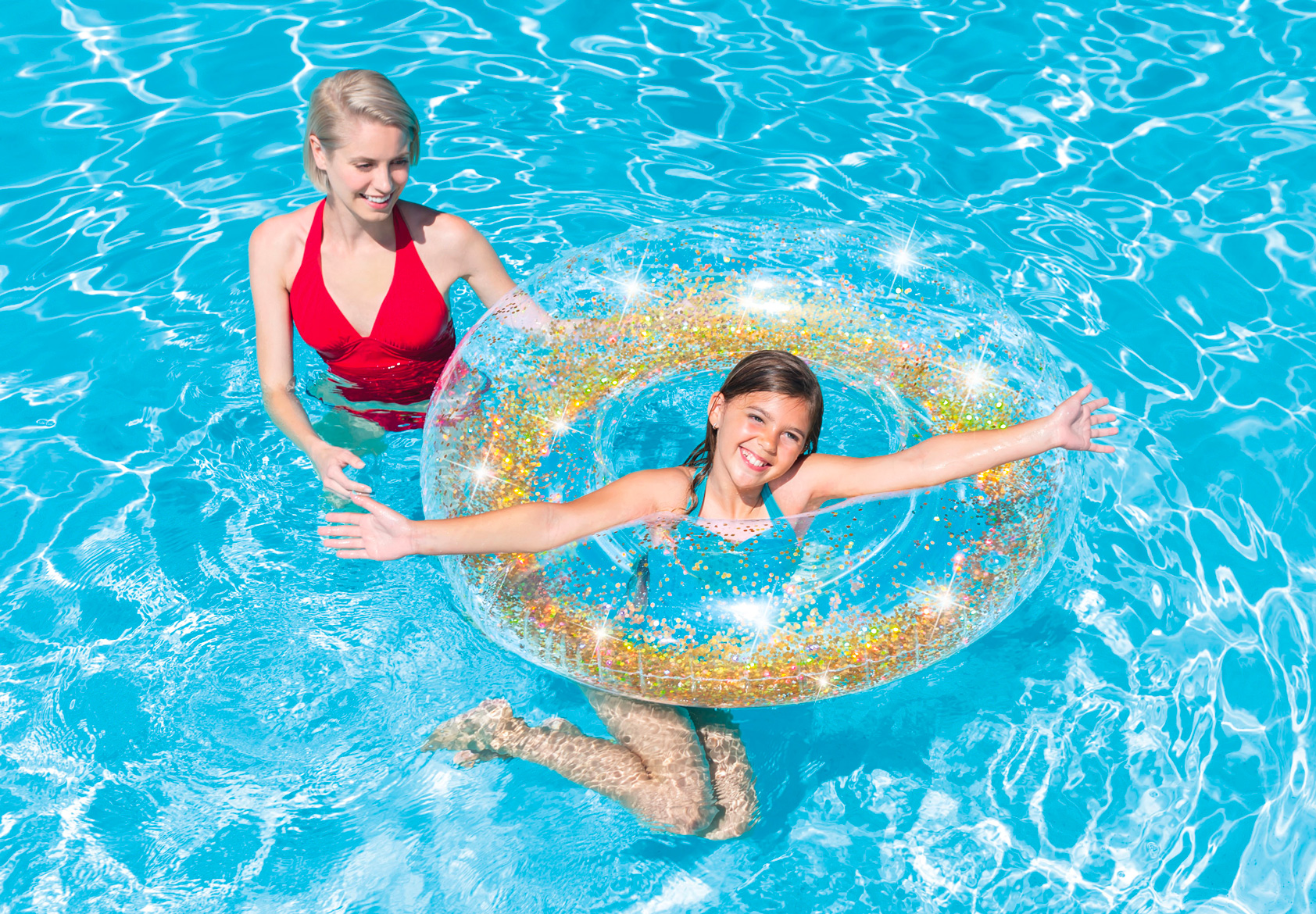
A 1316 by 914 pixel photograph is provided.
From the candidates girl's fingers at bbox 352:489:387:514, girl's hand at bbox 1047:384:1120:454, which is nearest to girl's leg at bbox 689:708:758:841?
girl's fingers at bbox 352:489:387:514

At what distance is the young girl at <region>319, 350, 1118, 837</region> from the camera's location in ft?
11.3

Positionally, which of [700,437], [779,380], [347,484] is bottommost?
[700,437]

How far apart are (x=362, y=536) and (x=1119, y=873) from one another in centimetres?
277

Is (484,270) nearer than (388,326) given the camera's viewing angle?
No

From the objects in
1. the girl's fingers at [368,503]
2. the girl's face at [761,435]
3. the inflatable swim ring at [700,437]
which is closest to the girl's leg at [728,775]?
the inflatable swim ring at [700,437]

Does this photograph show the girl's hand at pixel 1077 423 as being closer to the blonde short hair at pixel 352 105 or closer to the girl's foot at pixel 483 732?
the girl's foot at pixel 483 732

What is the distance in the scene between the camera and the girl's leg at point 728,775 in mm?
3717

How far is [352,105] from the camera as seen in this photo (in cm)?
359

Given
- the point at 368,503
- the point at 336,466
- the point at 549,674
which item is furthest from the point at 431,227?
the point at 549,674

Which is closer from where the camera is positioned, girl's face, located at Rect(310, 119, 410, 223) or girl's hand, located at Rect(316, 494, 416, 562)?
girl's hand, located at Rect(316, 494, 416, 562)

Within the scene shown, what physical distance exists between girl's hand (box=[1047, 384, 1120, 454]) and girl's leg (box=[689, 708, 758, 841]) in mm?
1467

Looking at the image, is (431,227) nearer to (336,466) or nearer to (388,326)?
(388,326)

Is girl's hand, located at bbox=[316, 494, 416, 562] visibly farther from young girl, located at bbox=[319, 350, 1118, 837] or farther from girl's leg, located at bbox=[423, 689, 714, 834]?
girl's leg, located at bbox=[423, 689, 714, 834]

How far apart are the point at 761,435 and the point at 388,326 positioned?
1.55 m
